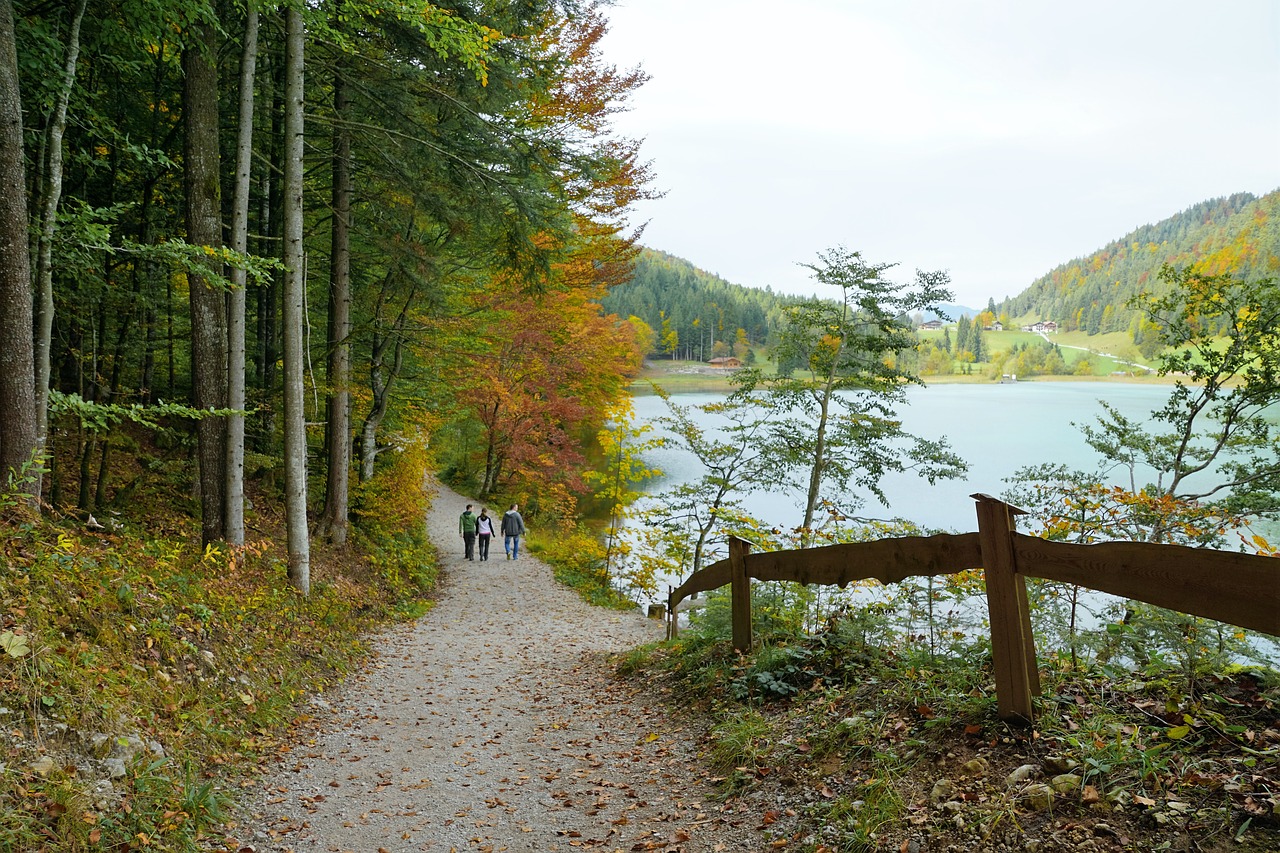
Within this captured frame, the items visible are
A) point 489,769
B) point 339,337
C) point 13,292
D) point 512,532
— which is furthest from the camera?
point 512,532

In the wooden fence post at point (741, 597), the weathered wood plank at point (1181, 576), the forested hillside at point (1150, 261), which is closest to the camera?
the weathered wood plank at point (1181, 576)

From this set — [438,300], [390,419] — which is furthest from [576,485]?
[438,300]

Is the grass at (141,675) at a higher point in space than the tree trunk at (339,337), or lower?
lower

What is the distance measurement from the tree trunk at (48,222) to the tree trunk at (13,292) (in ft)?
0.55

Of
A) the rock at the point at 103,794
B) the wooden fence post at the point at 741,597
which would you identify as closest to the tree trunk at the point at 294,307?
the rock at the point at 103,794

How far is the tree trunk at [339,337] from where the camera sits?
34.0ft

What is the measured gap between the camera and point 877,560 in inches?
165

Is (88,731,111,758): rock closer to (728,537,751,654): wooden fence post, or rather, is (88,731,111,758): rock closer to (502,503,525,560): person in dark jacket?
(728,537,751,654): wooden fence post

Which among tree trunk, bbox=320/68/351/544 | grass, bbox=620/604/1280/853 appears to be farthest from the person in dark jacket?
grass, bbox=620/604/1280/853

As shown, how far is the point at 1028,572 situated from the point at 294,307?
8.04 m

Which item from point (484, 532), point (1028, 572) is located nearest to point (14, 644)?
point (1028, 572)

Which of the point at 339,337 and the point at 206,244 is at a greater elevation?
the point at 206,244

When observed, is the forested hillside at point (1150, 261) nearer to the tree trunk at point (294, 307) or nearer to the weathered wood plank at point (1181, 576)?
the weathered wood plank at point (1181, 576)

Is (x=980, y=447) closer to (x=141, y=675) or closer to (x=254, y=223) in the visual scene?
(x=254, y=223)
